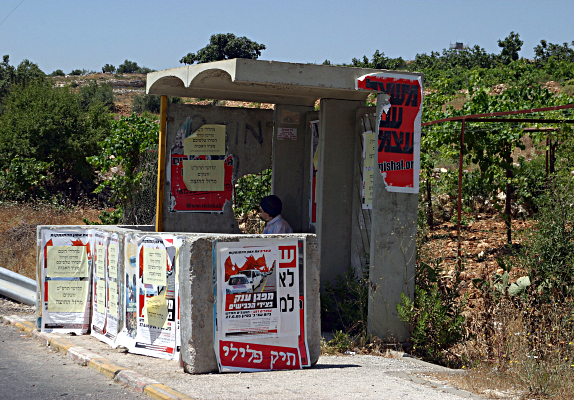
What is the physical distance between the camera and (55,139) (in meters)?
21.4

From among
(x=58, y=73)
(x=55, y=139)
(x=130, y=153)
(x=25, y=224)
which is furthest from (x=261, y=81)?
(x=58, y=73)

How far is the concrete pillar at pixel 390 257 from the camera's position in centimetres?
674

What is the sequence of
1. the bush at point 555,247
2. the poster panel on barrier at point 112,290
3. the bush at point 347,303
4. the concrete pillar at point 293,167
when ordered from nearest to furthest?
the poster panel on barrier at point 112,290 < the bush at point 347,303 < the bush at point 555,247 < the concrete pillar at point 293,167

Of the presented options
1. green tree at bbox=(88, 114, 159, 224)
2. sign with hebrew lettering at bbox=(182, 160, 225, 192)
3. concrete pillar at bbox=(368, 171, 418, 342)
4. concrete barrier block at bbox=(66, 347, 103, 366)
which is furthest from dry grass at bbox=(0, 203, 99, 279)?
concrete pillar at bbox=(368, 171, 418, 342)

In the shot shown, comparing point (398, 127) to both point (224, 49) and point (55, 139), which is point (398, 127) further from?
point (224, 49)

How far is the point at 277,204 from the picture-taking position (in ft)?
25.9

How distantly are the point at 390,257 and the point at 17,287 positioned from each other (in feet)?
19.3

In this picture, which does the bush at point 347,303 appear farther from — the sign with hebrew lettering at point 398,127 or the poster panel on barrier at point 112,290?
the poster panel on barrier at point 112,290

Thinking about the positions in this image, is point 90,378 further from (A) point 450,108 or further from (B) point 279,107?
(A) point 450,108

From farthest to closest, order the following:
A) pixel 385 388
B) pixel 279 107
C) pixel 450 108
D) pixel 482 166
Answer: pixel 450 108
pixel 482 166
pixel 279 107
pixel 385 388

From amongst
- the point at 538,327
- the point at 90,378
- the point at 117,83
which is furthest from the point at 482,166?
the point at 117,83

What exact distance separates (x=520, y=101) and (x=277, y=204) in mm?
9112

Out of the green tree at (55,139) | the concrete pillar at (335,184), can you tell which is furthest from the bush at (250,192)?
the green tree at (55,139)

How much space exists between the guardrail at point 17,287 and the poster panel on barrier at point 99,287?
2.24 m
